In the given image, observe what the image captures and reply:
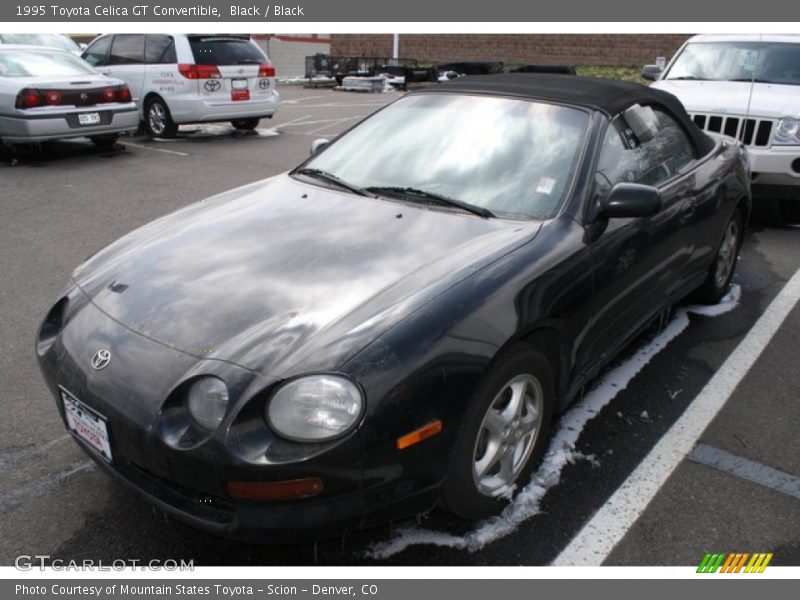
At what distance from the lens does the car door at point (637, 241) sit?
288cm

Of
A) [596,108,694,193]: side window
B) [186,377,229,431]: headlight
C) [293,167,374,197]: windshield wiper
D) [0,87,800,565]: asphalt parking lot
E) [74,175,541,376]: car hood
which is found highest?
[596,108,694,193]: side window

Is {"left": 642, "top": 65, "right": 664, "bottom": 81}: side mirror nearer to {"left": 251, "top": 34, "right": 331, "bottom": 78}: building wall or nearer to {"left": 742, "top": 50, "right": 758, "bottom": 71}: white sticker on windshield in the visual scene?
{"left": 742, "top": 50, "right": 758, "bottom": 71}: white sticker on windshield

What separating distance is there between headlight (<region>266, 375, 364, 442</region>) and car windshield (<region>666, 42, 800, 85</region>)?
21.9 feet

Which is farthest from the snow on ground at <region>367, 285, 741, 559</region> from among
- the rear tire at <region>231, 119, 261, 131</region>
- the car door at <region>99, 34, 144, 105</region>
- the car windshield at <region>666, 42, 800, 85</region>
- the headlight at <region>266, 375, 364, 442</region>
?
the car door at <region>99, 34, 144, 105</region>

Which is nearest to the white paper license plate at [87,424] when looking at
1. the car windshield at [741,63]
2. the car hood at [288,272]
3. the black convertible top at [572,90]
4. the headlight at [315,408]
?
the car hood at [288,272]

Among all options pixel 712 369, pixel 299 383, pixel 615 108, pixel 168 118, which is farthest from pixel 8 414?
pixel 168 118

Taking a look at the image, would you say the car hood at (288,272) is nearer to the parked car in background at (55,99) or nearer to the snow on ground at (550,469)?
the snow on ground at (550,469)

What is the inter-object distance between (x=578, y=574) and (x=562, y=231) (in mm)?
1273

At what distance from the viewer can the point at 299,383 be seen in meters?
1.96

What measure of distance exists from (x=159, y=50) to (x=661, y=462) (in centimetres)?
1029

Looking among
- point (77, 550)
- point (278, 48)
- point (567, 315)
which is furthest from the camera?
point (278, 48)

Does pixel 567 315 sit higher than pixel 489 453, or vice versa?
pixel 567 315

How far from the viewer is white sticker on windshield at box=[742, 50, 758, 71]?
23.6 feet
